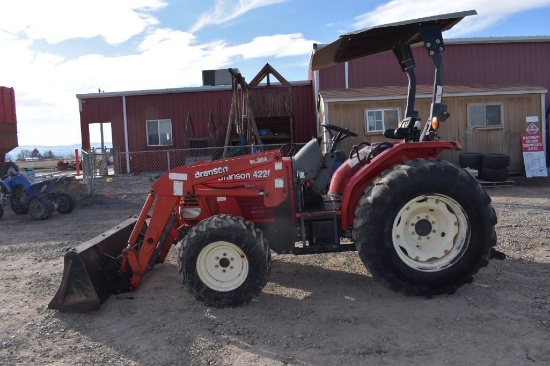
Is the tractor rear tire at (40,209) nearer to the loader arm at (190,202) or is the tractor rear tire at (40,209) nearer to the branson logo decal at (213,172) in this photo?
the loader arm at (190,202)

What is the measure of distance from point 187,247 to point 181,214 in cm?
60

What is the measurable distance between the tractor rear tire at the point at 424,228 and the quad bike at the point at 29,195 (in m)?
8.31

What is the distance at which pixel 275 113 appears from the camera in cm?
1641

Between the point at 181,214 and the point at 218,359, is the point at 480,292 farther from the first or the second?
the point at 181,214

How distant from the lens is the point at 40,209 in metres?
9.78

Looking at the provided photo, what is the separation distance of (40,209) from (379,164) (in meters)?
8.27

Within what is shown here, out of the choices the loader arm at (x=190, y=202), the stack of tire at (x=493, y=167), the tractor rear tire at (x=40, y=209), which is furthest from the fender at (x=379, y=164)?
the stack of tire at (x=493, y=167)

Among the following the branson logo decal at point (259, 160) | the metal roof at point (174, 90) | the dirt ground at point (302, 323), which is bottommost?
the dirt ground at point (302, 323)

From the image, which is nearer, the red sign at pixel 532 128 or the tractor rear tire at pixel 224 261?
the tractor rear tire at pixel 224 261

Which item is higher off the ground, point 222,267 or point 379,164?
point 379,164

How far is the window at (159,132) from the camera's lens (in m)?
18.8

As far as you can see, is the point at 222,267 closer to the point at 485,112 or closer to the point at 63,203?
the point at 63,203

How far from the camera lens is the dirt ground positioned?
10.5 feet

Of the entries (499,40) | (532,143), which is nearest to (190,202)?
(532,143)
